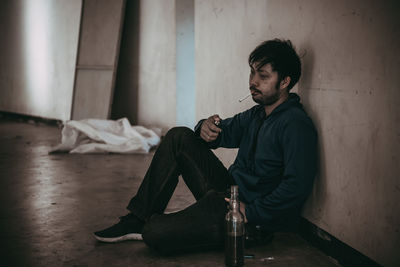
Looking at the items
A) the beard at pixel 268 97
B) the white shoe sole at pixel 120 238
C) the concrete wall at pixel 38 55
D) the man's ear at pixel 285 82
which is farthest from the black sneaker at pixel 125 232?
the concrete wall at pixel 38 55

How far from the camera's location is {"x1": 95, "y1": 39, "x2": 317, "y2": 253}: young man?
2008 millimetres

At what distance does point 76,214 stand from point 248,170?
4.09 ft

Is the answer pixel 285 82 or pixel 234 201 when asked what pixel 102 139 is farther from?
pixel 234 201

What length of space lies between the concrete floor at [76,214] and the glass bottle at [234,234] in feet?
0.31

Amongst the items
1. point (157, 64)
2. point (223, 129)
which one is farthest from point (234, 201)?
point (157, 64)

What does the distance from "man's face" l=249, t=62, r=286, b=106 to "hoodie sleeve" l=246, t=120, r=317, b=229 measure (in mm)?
219

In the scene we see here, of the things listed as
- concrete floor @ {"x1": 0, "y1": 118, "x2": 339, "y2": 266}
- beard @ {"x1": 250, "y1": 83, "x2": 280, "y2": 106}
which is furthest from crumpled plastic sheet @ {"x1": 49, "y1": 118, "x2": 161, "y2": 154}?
beard @ {"x1": 250, "y1": 83, "x2": 280, "y2": 106}

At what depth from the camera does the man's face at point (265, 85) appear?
219 cm

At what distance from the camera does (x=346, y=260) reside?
1990 mm

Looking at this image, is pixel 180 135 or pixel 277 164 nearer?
pixel 277 164

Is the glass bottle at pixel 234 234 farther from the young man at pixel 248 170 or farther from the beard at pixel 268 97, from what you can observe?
the beard at pixel 268 97

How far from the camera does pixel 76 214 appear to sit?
289cm

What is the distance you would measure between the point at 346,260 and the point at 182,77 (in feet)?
13.1

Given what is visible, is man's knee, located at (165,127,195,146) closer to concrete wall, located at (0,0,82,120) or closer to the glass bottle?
the glass bottle
